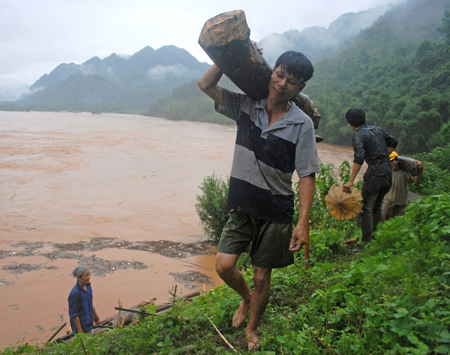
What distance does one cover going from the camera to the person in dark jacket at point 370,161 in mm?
3967

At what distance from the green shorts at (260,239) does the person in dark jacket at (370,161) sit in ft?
6.95

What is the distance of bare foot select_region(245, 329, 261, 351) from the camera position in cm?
217

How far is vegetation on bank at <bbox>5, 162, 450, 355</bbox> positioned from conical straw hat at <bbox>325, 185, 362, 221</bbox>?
102 cm

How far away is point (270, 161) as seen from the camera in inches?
79.7

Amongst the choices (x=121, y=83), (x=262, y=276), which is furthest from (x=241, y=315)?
(x=121, y=83)

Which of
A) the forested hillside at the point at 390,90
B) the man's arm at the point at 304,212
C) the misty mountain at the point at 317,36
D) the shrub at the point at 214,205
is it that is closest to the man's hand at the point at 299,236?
the man's arm at the point at 304,212

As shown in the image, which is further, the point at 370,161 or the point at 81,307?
the point at 370,161

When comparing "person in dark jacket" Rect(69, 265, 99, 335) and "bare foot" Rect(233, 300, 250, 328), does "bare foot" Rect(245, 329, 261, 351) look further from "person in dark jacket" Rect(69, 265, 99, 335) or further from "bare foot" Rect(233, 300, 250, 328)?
"person in dark jacket" Rect(69, 265, 99, 335)

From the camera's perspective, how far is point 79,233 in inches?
340

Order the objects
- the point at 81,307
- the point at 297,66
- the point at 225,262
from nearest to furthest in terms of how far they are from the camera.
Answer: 1. the point at 297,66
2. the point at 225,262
3. the point at 81,307

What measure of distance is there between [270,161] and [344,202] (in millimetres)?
2659

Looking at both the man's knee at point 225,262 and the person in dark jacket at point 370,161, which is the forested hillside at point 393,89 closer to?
the person in dark jacket at point 370,161

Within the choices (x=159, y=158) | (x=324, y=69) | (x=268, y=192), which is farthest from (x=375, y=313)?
(x=324, y=69)

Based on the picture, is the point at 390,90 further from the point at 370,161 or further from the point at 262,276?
the point at 262,276
